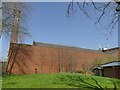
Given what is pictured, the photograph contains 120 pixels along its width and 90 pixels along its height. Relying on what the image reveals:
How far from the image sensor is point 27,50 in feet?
139

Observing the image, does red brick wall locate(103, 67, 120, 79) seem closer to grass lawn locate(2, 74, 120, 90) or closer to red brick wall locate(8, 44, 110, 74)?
red brick wall locate(8, 44, 110, 74)

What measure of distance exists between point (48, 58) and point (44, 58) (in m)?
1.06

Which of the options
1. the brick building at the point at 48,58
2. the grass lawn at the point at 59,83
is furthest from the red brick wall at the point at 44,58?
the grass lawn at the point at 59,83

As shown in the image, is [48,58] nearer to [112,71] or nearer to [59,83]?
[112,71]

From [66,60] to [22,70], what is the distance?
11745 millimetres

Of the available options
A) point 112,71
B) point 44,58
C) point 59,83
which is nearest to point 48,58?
point 44,58

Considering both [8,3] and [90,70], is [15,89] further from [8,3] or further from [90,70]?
[90,70]

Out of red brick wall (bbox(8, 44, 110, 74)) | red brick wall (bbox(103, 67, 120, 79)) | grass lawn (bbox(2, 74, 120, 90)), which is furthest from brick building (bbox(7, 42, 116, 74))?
grass lawn (bbox(2, 74, 120, 90))

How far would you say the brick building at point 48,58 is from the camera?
39625mm

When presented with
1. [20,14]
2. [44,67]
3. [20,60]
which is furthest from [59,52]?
[20,14]

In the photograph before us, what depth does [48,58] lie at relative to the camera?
150ft

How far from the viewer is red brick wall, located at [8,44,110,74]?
39781mm

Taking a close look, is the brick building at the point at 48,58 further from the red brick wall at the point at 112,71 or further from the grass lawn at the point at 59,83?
the grass lawn at the point at 59,83

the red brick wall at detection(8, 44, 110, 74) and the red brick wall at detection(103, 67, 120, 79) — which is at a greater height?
the red brick wall at detection(8, 44, 110, 74)
